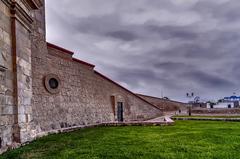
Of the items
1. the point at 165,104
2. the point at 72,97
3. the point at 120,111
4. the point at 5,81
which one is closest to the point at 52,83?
the point at 72,97

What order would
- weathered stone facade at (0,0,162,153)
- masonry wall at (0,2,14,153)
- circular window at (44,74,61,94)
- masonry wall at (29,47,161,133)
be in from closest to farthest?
1. masonry wall at (0,2,14,153)
2. weathered stone facade at (0,0,162,153)
3. masonry wall at (29,47,161,133)
4. circular window at (44,74,61,94)

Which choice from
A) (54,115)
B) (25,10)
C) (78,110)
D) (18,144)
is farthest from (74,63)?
(18,144)

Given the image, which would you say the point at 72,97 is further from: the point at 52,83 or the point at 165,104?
the point at 165,104

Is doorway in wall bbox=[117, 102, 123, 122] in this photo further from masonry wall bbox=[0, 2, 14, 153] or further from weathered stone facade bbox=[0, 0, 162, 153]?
masonry wall bbox=[0, 2, 14, 153]

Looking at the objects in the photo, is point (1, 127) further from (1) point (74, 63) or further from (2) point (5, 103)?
(1) point (74, 63)

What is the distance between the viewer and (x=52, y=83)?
11.1 meters

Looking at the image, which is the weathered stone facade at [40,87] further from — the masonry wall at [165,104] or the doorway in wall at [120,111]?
the masonry wall at [165,104]

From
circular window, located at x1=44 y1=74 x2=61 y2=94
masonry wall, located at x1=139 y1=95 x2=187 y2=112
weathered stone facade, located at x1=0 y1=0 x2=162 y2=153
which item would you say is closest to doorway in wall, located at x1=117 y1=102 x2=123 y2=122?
weathered stone facade, located at x1=0 y1=0 x2=162 y2=153

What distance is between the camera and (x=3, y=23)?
19.4ft

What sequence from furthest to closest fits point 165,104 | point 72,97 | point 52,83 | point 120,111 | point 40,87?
1. point 165,104
2. point 120,111
3. point 72,97
4. point 52,83
5. point 40,87

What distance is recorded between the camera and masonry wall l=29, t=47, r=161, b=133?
33.7ft

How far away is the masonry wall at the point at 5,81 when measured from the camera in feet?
18.6

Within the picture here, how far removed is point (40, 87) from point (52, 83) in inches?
35.0

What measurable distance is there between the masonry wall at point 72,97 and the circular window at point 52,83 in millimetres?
156
